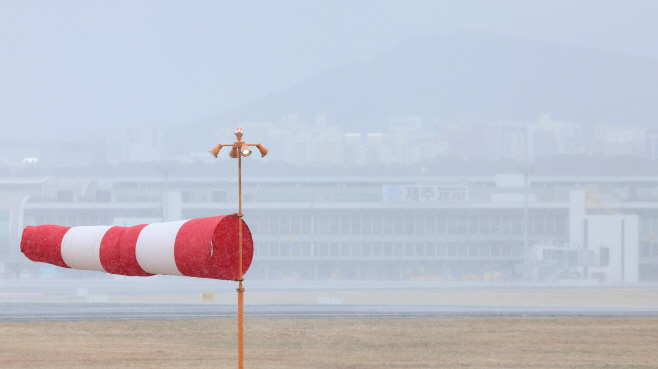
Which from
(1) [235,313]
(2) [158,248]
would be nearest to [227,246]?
(2) [158,248]

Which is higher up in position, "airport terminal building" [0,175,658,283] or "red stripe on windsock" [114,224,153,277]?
"red stripe on windsock" [114,224,153,277]

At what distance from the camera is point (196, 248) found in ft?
34.3

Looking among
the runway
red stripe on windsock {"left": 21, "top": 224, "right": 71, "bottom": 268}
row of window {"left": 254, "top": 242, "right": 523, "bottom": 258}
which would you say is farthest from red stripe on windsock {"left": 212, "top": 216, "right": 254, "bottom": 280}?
row of window {"left": 254, "top": 242, "right": 523, "bottom": 258}

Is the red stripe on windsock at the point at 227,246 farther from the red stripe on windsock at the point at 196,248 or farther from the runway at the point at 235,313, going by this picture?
the runway at the point at 235,313

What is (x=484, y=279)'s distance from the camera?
14238 cm

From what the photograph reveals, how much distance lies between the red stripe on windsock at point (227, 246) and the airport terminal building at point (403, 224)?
386 ft

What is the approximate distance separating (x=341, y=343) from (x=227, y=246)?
17402mm

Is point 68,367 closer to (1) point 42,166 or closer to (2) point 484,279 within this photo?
(2) point 484,279

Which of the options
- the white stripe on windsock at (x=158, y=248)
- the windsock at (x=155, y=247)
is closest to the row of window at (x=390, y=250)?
the windsock at (x=155, y=247)

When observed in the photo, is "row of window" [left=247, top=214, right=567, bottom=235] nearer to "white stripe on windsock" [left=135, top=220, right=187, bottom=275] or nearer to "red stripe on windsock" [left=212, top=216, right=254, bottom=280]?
"white stripe on windsock" [left=135, top=220, right=187, bottom=275]

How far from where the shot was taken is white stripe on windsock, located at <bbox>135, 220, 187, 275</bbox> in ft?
35.5

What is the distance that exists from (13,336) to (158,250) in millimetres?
19797

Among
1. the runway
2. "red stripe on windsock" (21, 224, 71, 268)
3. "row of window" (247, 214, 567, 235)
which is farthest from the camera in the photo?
"row of window" (247, 214, 567, 235)

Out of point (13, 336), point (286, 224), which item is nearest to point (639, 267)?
point (286, 224)
